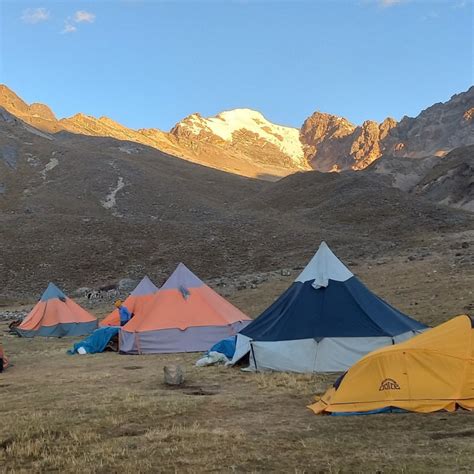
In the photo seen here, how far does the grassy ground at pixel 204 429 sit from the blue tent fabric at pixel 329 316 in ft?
4.05

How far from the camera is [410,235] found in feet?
153

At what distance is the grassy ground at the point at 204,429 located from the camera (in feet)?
21.8

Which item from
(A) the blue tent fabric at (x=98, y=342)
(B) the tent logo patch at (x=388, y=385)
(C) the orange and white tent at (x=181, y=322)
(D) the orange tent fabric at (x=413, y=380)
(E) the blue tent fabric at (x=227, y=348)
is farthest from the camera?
(A) the blue tent fabric at (x=98, y=342)

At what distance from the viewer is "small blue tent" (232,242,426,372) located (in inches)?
512

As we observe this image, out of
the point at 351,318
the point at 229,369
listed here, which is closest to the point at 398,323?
the point at 351,318

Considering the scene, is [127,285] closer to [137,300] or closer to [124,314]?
[137,300]

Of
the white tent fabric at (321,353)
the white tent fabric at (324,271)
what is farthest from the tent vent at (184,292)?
the white tent fabric at (321,353)

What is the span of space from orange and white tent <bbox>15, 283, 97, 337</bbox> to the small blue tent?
11.9m

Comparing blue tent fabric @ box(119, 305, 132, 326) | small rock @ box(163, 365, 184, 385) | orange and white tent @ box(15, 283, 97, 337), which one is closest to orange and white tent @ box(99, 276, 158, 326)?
blue tent fabric @ box(119, 305, 132, 326)

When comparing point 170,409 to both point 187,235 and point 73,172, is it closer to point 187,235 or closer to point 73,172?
point 187,235

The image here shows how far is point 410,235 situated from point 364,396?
39523 millimetres

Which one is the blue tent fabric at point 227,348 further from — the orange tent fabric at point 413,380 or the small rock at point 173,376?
the orange tent fabric at point 413,380

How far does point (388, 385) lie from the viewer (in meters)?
8.95

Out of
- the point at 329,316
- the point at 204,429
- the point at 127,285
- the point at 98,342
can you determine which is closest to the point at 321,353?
the point at 329,316
